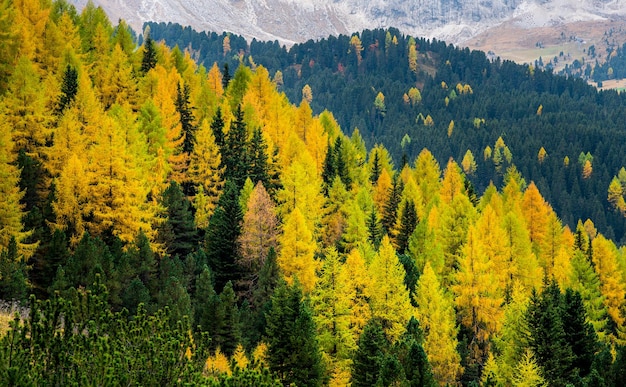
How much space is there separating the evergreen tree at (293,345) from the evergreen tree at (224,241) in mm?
13528

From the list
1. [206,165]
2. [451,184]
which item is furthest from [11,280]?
[451,184]

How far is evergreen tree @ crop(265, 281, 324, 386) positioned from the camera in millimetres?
34594

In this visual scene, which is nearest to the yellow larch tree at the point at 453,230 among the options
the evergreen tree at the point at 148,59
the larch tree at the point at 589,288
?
the larch tree at the point at 589,288

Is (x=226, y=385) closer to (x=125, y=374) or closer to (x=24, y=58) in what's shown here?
(x=125, y=374)

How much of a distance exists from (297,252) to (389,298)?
7.91 metres

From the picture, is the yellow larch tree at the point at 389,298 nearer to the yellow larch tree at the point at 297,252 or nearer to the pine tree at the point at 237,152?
the yellow larch tree at the point at 297,252

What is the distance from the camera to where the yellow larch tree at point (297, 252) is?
49.3 meters

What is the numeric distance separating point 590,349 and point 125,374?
129 ft

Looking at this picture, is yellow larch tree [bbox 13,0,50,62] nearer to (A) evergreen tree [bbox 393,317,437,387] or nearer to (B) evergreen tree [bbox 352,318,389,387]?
(B) evergreen tree [bbox 352,318,389,387]

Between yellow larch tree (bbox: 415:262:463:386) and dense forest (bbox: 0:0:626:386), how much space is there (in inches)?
4.9

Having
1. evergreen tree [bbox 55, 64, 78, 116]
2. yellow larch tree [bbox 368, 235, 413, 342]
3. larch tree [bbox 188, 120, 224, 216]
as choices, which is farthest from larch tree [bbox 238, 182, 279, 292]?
evergreen tree [bbox 55, 64, 78, 116]

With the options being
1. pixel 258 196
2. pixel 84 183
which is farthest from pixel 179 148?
pixel 84 183

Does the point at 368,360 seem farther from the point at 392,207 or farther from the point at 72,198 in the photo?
the point at 392,207

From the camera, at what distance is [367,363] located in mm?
36750
